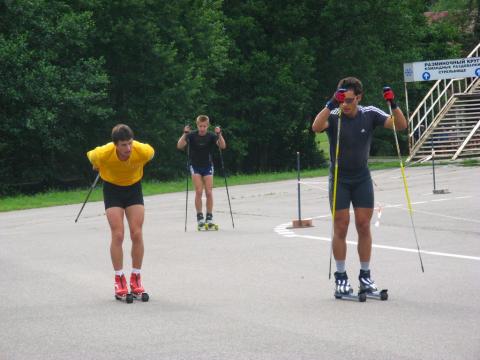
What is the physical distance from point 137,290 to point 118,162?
121cm

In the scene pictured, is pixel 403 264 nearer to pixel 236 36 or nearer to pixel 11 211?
pixel 11 211

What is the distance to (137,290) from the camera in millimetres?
9930

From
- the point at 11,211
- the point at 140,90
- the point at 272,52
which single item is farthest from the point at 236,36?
the point at 11,211

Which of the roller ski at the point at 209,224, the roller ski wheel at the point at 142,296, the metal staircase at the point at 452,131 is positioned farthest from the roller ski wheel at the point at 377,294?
the metal staircase at the point at 452,131

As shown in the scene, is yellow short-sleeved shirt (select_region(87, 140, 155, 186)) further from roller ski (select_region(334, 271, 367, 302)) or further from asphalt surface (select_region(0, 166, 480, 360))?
roller ski (select_region(334, 271, 367, 302))

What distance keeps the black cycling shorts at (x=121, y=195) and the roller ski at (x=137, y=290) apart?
2.25 feet

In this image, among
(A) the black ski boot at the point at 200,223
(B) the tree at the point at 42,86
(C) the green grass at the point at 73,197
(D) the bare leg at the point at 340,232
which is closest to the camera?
(D) the bare leg at the point at 340,232

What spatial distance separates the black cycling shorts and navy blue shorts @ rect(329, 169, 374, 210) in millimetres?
1900

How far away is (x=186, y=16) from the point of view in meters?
44.2

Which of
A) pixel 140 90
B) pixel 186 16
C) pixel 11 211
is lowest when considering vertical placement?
pixel 11 211

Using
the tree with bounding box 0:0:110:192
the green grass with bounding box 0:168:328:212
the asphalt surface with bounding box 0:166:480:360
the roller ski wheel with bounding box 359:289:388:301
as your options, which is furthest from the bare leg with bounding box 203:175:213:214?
the tree with bounding box 0:0:110:192

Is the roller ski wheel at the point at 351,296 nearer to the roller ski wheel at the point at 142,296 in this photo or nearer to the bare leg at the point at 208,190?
the roller ski wheel at the point at 142,296

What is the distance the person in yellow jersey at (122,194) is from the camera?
32.1ft

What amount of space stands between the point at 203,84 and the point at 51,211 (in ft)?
68.6
